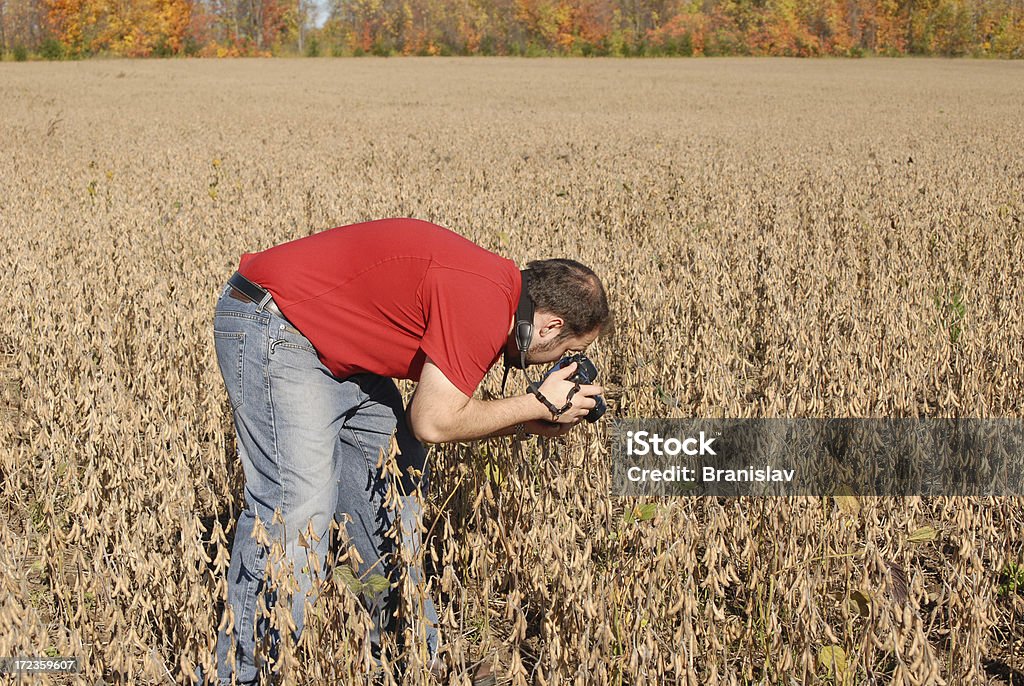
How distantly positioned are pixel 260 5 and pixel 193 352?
2586 inches

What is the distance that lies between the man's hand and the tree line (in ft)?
169

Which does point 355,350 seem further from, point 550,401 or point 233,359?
point 550,401

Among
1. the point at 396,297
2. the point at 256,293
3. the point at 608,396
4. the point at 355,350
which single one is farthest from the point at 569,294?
the point at 608,396

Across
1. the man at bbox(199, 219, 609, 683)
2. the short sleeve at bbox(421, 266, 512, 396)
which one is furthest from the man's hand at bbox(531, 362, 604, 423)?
the short sleeve at bbox(421, 266, 512, 396)

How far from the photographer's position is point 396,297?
7.39 ft

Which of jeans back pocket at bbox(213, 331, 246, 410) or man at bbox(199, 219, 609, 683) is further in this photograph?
jeans back pocket at bbox(213, 331, 246, 410)

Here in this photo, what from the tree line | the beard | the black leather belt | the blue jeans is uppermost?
the tree line

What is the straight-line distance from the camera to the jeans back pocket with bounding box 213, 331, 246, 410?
2.35m

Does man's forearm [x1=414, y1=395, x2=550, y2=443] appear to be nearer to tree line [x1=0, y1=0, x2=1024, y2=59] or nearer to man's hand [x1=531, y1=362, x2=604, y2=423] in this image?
man's hand [x1=531, y1=362, x2=604, y2=423]
